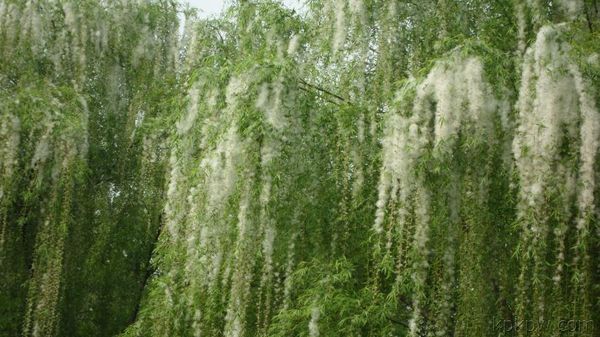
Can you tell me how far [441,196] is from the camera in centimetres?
454

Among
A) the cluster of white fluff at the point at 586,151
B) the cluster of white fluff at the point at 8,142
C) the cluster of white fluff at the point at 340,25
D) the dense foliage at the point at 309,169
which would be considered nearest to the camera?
the cluster of white fluff at the point at 586,151

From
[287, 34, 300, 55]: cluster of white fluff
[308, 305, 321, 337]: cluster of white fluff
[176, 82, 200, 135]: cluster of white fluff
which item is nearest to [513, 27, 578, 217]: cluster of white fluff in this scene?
[308, 305, 321, 337]: cluster of white fluff

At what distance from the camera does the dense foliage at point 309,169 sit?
161 inches

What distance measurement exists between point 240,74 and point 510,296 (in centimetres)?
269

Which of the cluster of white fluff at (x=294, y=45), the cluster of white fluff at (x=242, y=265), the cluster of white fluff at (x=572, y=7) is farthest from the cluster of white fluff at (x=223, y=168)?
the cluster of white fluff at (x=572, y=7)

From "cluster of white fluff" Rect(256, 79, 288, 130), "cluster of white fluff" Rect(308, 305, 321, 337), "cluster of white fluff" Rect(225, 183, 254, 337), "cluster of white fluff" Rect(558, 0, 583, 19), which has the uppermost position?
"cluster of white fluff" Rect(558, 0, 583, 19)

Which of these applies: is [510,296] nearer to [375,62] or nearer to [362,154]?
[362,154]

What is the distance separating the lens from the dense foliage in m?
4.10

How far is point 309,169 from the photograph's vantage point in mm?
5625

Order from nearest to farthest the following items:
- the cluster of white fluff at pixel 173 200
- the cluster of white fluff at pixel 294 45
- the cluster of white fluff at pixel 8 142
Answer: the cluster of white fluff at pixel 173 200 < the cluster of white fluff at pixel 294 45 < the cluster of white fluff at pixel 8 142

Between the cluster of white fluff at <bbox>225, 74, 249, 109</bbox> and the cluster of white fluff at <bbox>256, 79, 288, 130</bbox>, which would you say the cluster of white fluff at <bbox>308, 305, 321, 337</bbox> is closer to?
the cluster of white fluff at <bbox>256, 79, 288, 130</bbox>

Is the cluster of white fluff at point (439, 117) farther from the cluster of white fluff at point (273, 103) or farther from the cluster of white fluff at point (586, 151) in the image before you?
the cluster of white fluff at point (273, 103)

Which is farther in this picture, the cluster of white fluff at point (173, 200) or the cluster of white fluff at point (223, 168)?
the cluster of white fluff at point (173, 200)

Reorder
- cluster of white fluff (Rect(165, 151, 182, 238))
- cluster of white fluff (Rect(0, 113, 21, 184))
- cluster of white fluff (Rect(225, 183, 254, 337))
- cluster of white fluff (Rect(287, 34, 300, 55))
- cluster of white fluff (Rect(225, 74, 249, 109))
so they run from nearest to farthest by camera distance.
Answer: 1. cluster of white fluff (Rect(225, 183, 254, 337))
2. cluster of white fluff (Rect(225, 74, 249, 109))
3. cluster of white fluff (Rect(165, 151, 182, 238))
4. cluster of white fluff (Rect(287, 34, 300, 55))
5. cluster of white fluff (Rect(0, 113, 21, 184))
